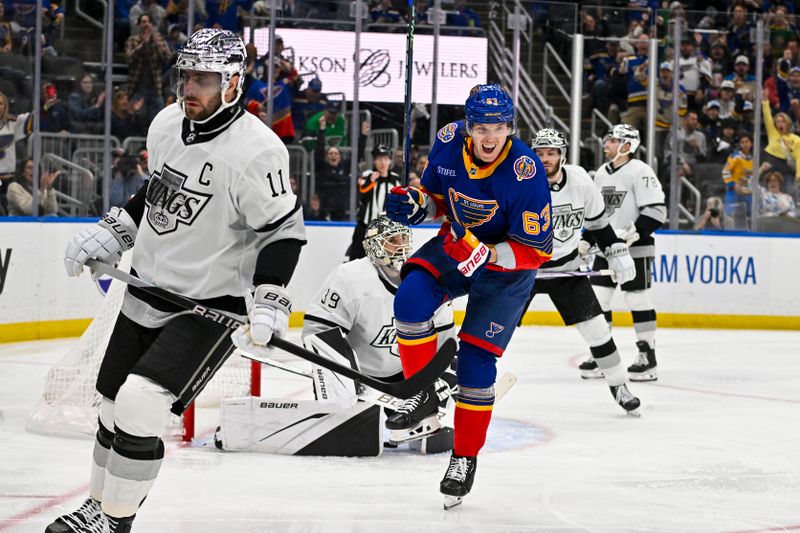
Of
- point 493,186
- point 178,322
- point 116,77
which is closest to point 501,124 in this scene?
point 493,186

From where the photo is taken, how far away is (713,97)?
9.95 metres

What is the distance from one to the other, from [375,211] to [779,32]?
3.72 m

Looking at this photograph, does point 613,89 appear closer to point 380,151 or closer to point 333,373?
point 380,151

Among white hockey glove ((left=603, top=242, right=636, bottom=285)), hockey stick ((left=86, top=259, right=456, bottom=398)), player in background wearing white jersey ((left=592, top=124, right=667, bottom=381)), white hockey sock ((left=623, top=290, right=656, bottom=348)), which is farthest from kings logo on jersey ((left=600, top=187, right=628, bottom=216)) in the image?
hockey stick ((left=86, top=259, right=456, bottom=398))

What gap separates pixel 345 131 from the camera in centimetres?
929

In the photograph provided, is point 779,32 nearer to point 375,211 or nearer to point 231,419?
point 375,211

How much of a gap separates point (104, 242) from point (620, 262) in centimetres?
308

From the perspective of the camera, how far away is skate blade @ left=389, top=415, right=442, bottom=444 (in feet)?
14.3

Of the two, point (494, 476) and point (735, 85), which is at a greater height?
point (735, 85)

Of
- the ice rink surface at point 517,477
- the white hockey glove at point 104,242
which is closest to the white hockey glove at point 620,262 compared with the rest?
the ice rink surface at point 517,477

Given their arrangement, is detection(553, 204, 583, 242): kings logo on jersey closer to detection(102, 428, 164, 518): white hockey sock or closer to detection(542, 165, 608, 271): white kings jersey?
detection(542, 165, 608, 271): white kings jersey

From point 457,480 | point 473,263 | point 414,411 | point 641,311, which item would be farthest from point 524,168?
point 641,311

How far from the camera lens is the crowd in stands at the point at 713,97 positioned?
32.1 feet

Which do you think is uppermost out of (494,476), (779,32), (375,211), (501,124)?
(779,32)
